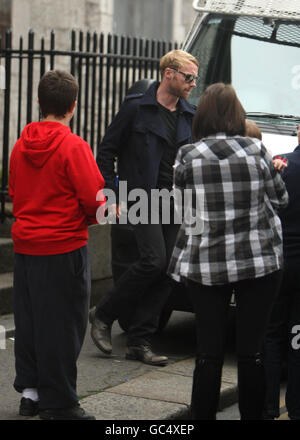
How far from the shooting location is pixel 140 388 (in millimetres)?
6168

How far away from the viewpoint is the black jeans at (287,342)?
18.8 ft

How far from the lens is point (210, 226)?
16.1 feet

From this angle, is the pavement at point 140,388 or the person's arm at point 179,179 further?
the pavement at point 140,388

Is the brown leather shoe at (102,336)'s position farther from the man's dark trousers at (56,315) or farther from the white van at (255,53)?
the white van at (255,53)

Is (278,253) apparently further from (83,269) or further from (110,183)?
(110,183)

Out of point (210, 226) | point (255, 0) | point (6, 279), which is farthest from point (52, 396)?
point (255, 0)

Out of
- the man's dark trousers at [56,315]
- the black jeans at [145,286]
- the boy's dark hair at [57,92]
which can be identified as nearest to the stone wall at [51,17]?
the black jeans at [145,286]

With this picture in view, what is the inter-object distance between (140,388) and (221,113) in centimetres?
195

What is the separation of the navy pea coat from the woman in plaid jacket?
1.65 m

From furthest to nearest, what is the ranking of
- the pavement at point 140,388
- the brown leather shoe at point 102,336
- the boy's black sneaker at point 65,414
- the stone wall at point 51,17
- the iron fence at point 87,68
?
1. the stone wall at point 51,17
2. the iron fence at point 87,68
3. the brown leather shoe at point 102,336
4. the pavement at point 140,388
5. the boy's black sneaker at point 65,414

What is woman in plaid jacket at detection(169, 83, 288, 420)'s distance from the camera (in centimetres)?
491

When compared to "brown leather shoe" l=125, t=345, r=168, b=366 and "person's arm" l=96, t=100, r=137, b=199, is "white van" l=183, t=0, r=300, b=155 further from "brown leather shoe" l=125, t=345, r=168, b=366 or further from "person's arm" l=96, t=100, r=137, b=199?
"brown leather shoe" l=125, t=345, r=168, b=366

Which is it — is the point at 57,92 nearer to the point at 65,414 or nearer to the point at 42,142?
the point at 42,142

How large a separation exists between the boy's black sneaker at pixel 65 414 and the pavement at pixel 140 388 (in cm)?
15
